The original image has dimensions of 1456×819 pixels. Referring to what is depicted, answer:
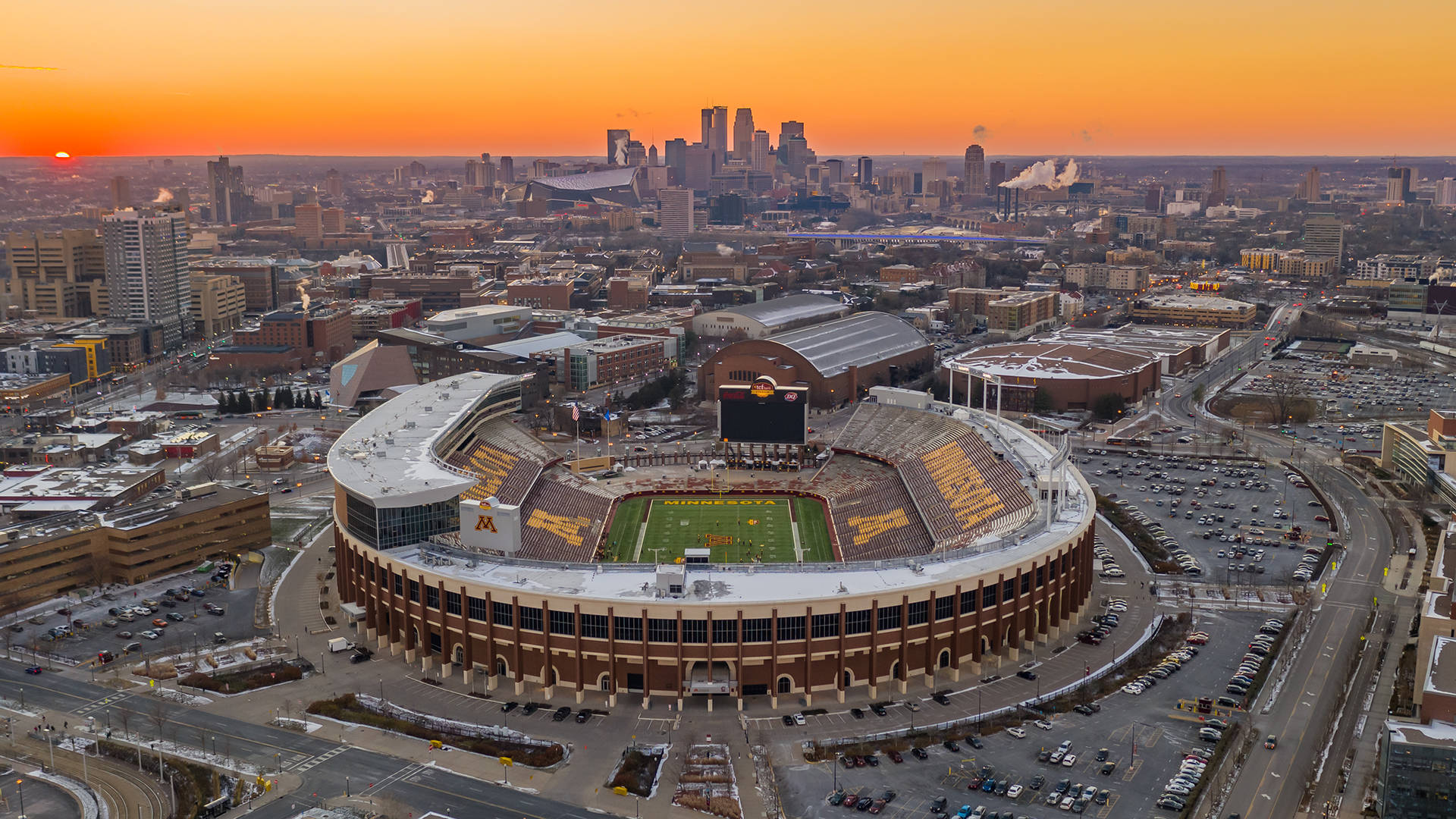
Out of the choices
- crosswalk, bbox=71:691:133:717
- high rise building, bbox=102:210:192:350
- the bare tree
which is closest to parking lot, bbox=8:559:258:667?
crosswalk, bbox=71:691:133:717

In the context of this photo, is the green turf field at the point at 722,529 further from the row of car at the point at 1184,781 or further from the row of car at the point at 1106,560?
the row of car at the point at 1184,781

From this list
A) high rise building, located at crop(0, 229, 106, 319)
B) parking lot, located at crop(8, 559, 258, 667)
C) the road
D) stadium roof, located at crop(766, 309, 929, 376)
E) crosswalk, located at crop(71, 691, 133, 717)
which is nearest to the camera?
the road

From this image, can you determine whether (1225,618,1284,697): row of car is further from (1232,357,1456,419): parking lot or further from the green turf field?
(1232,357,1456,419): parking lot

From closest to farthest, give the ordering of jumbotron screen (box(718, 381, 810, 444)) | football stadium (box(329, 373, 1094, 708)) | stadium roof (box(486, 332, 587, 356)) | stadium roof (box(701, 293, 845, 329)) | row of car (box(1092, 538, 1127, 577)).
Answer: football stadium (box(329, 373, 1094, 708))
row of car (box(1092, 538, 1127, 577))
jumbotron screen (box(718, 381, 810, 444))
stadium roof (box(486, 332, 587, 356))
stadium roof (box(701, 293, 845, 329))

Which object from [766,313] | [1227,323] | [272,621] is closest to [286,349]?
[766,313]

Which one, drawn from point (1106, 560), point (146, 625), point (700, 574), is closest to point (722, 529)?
point (1106, 560)

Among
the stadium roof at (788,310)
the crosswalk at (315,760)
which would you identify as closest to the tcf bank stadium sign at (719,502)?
the crosswalk at (315,760)

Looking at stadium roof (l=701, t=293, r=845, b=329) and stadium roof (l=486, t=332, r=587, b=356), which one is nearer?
stadium roof (l=486, t=332, r=587, b=356)

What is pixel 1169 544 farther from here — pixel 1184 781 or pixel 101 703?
pixel 101 703
